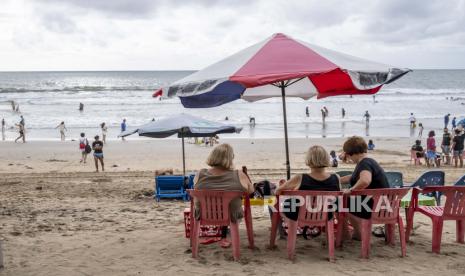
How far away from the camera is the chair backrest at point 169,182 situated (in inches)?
392

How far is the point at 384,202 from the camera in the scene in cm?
502

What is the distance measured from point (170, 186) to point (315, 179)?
213 inches

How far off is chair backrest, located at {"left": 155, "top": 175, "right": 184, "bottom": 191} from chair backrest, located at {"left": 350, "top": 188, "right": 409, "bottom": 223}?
5457 millimetres

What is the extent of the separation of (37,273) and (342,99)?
167 ft

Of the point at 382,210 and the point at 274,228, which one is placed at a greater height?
the point at 382,210

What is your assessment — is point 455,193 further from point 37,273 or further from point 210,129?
point 210,129

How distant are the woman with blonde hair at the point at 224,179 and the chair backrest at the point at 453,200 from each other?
75.7 inches

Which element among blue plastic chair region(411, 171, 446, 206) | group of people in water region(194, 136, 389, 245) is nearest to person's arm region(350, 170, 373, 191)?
group of people in water region(194, 136, 389, 245)

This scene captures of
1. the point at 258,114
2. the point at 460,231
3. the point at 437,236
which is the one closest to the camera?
the point at 437,236

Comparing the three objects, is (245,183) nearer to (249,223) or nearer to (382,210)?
(249,223)

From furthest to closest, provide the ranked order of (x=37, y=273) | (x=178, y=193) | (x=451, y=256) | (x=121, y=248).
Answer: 1. (x=178, y=193)
2. (x=121, y=248)
3. (x=451, y=256)
4. (x=37, y=273)

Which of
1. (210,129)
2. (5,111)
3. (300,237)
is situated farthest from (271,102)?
(300,237)

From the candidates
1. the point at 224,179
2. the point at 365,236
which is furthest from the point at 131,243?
the point at 365,236

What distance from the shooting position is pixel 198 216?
16.6 feet
